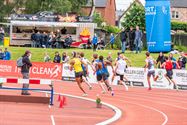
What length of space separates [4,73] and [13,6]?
47.9 meters

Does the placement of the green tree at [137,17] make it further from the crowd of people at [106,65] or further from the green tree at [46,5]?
the crowd of people at [106,65]

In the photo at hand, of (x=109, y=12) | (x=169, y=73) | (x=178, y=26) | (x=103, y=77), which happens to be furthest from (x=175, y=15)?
(x=103, y=77)

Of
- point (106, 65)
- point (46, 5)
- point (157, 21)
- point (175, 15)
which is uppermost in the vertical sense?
point (175, 15)

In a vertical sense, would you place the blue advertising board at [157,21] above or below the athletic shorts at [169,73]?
above

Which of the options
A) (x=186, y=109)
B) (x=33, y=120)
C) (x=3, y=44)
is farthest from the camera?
(x=3, y=44)

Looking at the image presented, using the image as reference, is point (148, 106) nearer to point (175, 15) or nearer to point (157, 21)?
point (157, 21)

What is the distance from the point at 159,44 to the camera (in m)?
42.1

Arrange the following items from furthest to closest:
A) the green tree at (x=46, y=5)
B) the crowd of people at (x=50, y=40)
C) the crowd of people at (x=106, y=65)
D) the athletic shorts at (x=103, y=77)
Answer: the green tree at (x=46, y=5)
the crowd of people at (x=50, y=40)
the athletic shorts at (x=103, y=77)
the crowd of people at (x=106, y=65)

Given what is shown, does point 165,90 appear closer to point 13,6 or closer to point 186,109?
point 186,109

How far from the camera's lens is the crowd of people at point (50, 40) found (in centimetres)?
5088

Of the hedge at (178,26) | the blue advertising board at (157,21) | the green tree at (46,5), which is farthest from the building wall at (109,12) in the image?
the blue advertising board at (157,21)

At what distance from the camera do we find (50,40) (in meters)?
50.9

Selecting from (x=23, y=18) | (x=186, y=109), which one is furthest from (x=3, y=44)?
(x=186, y=109)

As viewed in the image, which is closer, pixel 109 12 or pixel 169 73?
pixel 169 73
